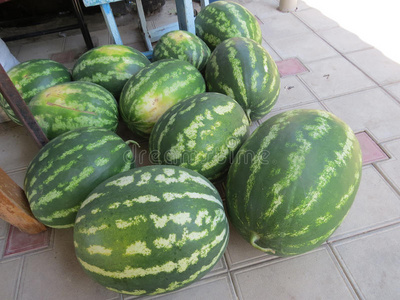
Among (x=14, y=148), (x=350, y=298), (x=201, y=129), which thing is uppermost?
(x=201, y=129)

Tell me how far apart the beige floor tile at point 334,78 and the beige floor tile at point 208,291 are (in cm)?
152

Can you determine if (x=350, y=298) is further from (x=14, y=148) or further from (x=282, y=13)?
(x=282, y=13)

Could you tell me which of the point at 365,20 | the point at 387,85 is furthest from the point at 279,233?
the point at 365,20

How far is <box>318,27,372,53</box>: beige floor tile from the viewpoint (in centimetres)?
258

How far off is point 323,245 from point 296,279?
8.7 inches

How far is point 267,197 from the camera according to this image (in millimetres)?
1077

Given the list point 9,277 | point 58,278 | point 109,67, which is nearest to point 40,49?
point 109,67

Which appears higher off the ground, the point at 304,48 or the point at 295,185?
the point at 295,185

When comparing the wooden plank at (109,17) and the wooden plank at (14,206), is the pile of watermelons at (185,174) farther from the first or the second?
the wooden plank at (109,17)

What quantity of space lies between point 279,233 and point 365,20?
9.21 ft

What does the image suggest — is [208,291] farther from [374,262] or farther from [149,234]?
[374,262]

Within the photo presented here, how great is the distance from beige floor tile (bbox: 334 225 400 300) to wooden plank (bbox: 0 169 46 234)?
1.49 m

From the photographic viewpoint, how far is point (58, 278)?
137 cm

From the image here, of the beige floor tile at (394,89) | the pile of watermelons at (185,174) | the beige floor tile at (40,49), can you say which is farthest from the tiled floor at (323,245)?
the beige floor tile at (40,49)
